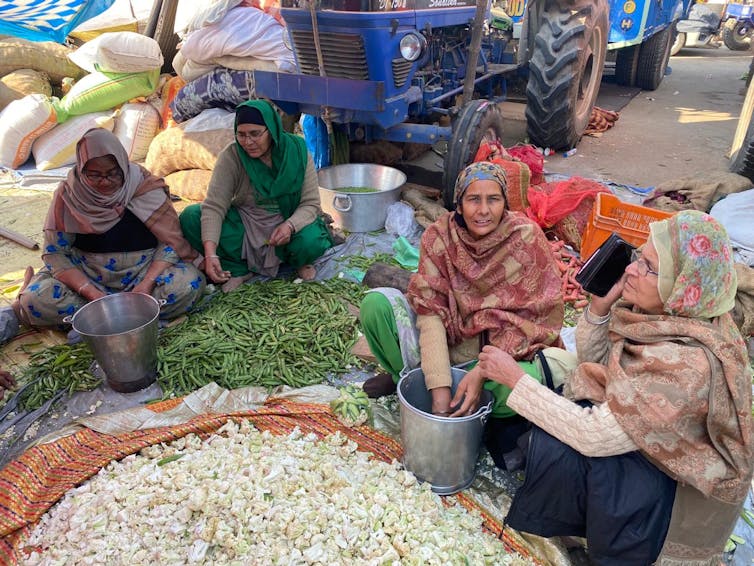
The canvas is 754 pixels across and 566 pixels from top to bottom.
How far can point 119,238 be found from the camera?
3057mm

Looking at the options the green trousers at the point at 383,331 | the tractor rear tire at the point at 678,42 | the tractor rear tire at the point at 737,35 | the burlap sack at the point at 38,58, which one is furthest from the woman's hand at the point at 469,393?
the tractor rear tire at the point at 737,35

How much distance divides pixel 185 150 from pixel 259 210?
64.7 inches

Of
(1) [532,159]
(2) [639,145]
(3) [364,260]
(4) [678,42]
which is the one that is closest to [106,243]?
(3) [364,260]

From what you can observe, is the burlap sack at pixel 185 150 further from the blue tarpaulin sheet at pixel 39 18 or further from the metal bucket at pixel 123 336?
the metal bucket at pixel 123 336

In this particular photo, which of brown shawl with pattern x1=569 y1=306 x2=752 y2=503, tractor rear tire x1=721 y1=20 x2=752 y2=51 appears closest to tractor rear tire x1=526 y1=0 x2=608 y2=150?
brown shawl with pattern x1=569 y1=306 x2=752 y2=503

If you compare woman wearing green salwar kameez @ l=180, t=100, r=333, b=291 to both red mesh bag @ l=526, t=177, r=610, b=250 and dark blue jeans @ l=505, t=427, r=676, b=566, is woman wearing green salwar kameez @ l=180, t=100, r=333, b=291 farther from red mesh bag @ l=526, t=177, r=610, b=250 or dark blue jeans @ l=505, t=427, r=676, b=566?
dark blue jeans @ l=505, t=427, r=676, b=566

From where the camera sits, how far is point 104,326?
2764mm

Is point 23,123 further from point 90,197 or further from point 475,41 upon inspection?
point 475,41

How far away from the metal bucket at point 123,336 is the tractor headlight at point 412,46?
2678 millimetres

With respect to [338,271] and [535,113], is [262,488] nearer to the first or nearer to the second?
[338,271]

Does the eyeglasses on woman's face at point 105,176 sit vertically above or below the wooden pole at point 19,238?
above

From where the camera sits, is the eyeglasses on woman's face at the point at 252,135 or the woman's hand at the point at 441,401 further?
the eyeglasses on woman's face at the point at 252,135

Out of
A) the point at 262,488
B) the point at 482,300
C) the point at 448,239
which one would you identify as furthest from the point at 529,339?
the point at 262,488

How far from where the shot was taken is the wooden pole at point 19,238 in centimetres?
418
